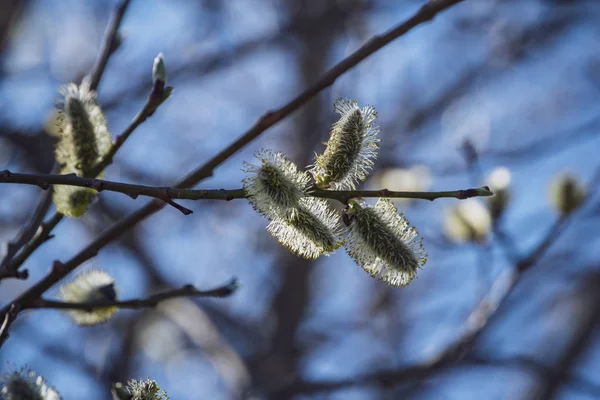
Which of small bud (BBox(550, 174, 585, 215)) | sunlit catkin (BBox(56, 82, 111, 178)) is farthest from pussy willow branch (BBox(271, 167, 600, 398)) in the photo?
sunlit catkin (BBox(56, 82, 111, 178))

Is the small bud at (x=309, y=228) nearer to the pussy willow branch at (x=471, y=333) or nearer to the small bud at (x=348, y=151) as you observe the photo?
the small bud at (x=348, y=151)

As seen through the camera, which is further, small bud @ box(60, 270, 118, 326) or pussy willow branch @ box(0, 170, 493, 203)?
small bud @ box(60, 270, 118, 326)

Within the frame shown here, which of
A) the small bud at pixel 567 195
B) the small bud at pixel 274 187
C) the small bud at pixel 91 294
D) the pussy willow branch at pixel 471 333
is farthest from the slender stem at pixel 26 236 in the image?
the small bud at pixel 567 195

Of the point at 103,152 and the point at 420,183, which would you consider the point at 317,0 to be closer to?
the point at 420,183

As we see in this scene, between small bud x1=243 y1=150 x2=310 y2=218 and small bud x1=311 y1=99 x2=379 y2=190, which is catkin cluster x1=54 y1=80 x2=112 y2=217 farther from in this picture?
small bud x1=311 y1=99 x2=379 y2=190

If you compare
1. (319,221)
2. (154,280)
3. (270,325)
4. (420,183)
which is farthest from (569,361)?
(319,221)

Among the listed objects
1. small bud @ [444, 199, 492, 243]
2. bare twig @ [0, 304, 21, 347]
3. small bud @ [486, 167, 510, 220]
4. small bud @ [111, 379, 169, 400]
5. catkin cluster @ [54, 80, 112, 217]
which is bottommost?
small bud @ [111, 379, 169, 400]
